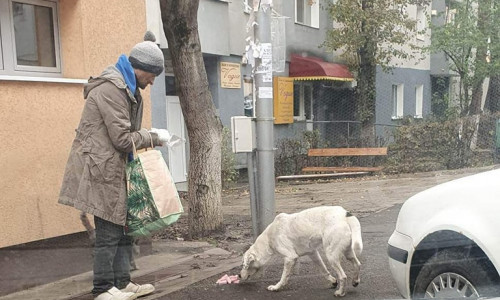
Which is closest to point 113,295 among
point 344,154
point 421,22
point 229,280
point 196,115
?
point 229,280

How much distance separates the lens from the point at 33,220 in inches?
182

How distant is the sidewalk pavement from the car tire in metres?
2.20

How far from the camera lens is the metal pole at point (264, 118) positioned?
5.62 meters

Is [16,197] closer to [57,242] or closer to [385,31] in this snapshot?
[57,242]

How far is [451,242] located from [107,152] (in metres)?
2.45

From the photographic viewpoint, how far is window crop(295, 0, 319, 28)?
38.6ft

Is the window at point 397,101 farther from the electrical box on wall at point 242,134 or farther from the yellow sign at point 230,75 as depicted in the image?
the electrical box on wall at point 242,134

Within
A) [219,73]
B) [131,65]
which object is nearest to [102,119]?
[131,65]

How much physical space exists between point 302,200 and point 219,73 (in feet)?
11.4

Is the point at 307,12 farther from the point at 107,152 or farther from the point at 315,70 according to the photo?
the point at 107,152

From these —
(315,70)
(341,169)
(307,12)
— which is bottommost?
(341,169)

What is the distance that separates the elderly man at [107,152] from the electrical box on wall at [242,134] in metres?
1.60

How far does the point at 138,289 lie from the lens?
4.33 meters

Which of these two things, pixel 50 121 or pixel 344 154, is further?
pixel 344 154
